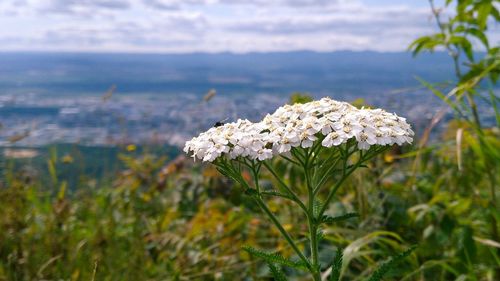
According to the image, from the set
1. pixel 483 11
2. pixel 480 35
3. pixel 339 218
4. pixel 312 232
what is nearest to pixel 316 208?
pixel 312 232

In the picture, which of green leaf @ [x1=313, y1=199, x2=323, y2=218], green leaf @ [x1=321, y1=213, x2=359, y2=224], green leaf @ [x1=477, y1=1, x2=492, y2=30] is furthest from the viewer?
green leaf @ [x1=477, y1=1, x2=492, y2=30]

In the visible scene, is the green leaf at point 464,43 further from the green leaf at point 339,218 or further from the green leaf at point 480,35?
the green leaf at point 339,218

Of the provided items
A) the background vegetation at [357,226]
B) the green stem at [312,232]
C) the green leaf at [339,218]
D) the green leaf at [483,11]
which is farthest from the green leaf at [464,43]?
the green leaf at [339,218]

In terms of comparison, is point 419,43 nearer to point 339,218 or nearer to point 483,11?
point 483,11

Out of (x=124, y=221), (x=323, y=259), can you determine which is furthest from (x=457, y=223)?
(x=124, y=221)

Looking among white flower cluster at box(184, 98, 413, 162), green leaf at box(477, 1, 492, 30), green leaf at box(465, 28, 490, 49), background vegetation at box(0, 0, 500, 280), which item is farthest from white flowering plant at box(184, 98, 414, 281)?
green leaf at box(465, 28, 490, 49)

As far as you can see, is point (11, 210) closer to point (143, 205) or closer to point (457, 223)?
point (143, 205)

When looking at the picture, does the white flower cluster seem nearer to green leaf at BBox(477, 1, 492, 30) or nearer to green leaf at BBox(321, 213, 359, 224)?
green leaf at BBox(321, 213, 359, 224)
